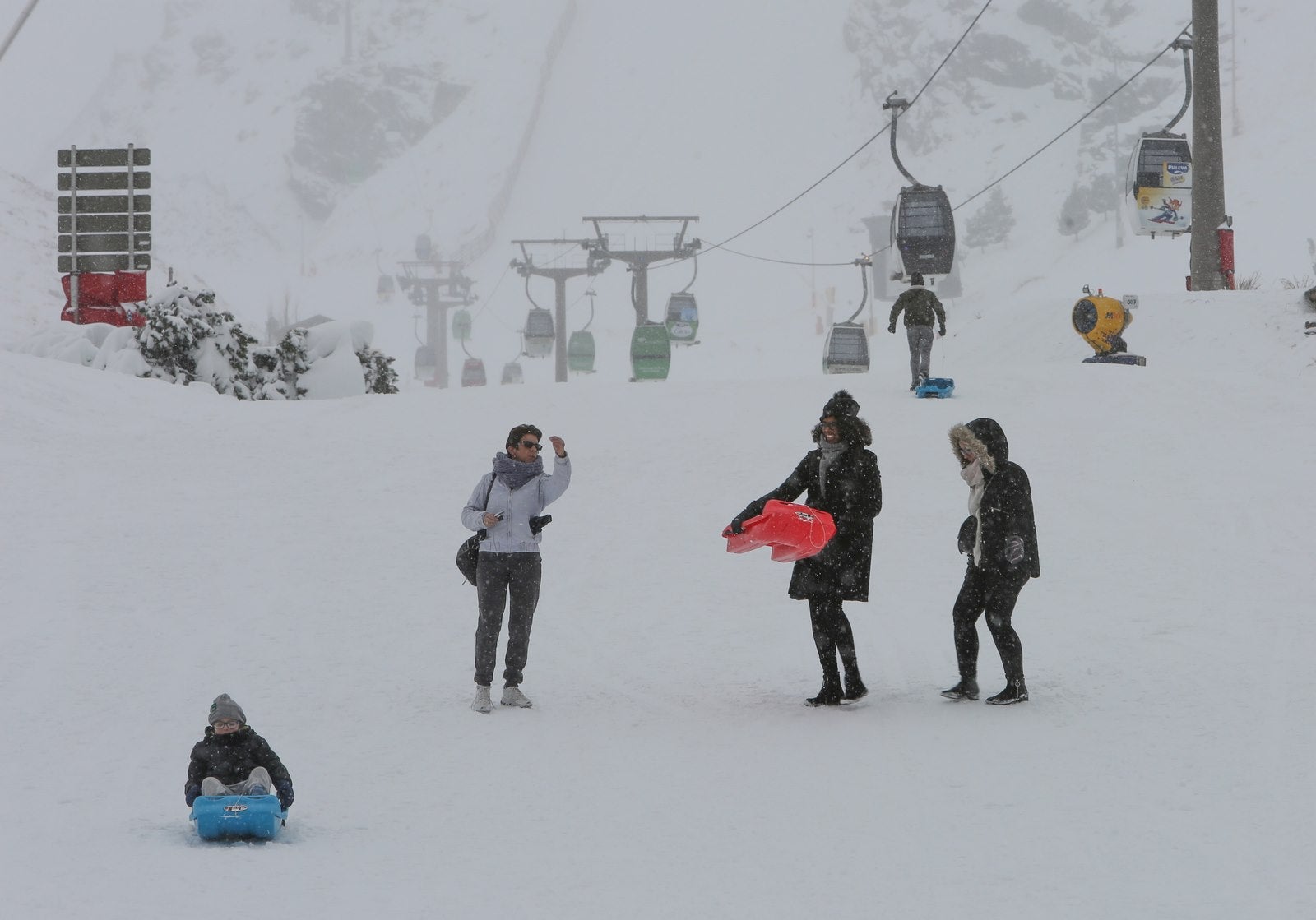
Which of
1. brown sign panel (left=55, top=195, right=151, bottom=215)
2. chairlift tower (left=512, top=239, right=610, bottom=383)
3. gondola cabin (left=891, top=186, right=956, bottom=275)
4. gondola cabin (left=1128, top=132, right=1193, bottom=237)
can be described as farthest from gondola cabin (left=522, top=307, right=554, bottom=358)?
gondola cabin (left=1128, top=132, right=1193, bottom=237)

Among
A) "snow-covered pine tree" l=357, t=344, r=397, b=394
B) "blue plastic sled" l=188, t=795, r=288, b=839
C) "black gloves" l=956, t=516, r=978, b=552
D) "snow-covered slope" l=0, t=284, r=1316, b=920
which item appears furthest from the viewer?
"snow-covered pine tree" l=357, t=344, r=397, b=394

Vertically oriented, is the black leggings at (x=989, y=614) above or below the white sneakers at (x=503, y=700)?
above

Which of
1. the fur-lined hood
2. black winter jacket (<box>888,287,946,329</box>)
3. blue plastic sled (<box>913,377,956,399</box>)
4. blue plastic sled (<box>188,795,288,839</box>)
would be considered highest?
black winter jacket (<box>888,287,946,329</box>)

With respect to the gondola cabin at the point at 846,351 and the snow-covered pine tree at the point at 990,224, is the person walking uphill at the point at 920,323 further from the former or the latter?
the snow-covered pine tree at the point at 990,224

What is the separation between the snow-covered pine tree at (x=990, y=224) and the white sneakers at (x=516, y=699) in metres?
90.0

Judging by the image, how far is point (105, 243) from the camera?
31297 mm

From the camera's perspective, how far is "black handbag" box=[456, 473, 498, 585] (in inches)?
332

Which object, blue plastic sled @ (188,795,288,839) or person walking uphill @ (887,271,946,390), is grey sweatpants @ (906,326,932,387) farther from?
blue plastic sled @ (188,795,288,839)

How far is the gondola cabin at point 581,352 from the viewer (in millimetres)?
50344

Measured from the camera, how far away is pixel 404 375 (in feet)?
303

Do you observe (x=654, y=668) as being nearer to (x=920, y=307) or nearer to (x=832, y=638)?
(x=832, y=638)

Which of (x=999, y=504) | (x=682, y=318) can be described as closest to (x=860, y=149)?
(x=682, y=318)

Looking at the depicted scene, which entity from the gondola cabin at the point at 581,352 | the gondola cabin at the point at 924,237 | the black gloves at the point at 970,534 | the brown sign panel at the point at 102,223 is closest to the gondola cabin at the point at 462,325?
the gondola cabin at the point at 581,352

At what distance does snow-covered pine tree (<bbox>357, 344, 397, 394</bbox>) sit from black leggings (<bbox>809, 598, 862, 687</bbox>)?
64.5ft
